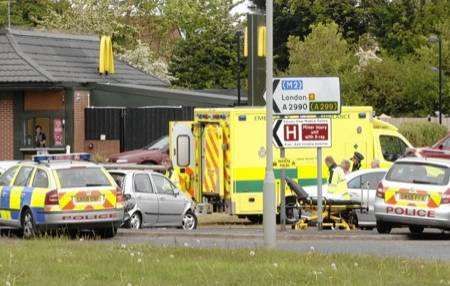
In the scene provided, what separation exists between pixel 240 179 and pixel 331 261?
1309 cm

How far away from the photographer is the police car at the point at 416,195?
2144 centimetres

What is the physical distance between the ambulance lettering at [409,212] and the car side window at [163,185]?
5.80m

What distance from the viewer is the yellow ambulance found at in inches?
1075

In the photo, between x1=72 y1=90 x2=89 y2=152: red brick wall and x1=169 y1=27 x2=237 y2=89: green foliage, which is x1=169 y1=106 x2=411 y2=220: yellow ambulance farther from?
x1=169 y1=27 x2=237 y2=89: green foliage

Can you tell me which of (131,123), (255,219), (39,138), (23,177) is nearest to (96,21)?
(131,123)

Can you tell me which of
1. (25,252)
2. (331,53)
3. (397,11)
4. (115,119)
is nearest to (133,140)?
(115,119)

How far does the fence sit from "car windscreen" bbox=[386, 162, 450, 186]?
70.9 ft

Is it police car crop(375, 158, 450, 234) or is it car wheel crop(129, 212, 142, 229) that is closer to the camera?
police car crop(375, 158, 450, 234)

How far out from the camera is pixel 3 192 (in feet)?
74.0

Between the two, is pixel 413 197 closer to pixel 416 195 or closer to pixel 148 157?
pixel 416 195

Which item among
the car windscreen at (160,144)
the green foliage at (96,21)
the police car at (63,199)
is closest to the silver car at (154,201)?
the police car at (63,199)

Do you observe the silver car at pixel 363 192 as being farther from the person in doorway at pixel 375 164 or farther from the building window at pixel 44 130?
the building window at pixel 44 130

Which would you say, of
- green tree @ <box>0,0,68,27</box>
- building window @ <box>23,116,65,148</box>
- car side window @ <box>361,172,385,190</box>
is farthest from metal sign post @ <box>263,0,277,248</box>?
green tree @ <box>0,0,68,27</box>

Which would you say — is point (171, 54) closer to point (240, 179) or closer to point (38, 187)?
point (240, 179)
